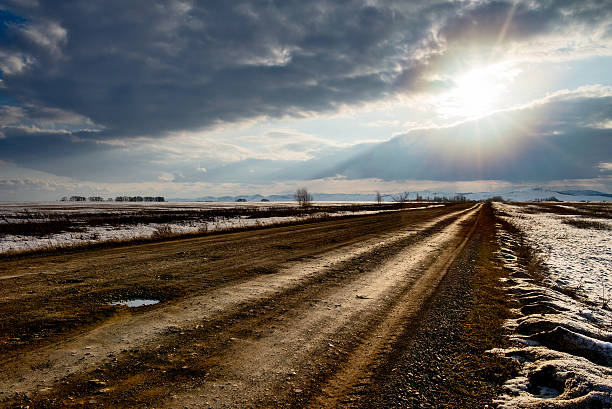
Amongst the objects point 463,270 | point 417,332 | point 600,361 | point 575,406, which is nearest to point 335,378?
point 417,332

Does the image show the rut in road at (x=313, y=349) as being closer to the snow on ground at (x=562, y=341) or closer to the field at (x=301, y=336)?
the field at (x=301, y=336)

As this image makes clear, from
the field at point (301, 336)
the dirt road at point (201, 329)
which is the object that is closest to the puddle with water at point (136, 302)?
the field at point (301, 336)

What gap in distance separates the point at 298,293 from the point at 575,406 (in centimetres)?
486

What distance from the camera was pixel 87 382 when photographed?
3574 mm

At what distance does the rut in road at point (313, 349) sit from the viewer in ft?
11.1

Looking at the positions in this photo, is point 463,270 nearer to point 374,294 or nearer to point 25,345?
point 374,294

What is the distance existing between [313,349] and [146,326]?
2.78 meters

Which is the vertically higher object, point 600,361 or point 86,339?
point 86,339

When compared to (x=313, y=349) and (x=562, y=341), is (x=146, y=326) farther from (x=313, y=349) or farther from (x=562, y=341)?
(x=562, y=341)

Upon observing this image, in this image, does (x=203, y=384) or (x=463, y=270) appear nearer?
(x=203, y=384)

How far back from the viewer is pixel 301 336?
4871mm

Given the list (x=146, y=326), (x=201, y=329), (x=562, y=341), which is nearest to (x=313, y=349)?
(x=201, y=329)

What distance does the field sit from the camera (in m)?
3.43

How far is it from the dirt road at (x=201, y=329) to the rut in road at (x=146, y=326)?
0.07 ft
